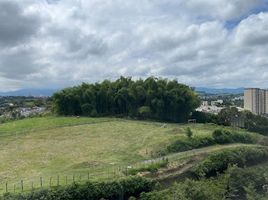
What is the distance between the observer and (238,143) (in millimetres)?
50094

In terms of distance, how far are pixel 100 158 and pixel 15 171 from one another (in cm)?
786

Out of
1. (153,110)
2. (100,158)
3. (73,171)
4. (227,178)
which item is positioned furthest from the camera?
(153,110)

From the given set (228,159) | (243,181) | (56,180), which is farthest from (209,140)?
(56,180)

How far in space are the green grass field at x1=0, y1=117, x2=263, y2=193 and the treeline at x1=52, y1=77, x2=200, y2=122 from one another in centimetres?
488

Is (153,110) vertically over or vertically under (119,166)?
over

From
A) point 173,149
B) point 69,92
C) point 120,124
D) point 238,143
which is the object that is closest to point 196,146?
point 173,149

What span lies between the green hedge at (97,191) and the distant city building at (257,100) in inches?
3166

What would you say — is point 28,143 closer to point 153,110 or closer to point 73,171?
point 73,171

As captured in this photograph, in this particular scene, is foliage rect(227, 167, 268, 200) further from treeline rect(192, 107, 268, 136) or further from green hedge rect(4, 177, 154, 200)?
treeline rect(192, 107, 268, 136)

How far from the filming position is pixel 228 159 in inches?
1598

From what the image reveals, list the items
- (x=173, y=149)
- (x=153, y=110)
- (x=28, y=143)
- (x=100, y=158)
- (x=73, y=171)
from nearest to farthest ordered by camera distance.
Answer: (x=73, y=171) → (x=100, y=158) → (x=173, y=149) → (x=28, y=143) → (x=153, y=110)

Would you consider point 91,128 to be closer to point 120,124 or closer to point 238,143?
point 120,124

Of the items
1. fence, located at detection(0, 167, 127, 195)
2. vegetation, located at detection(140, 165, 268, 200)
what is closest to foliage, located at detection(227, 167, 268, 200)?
vegetation, located at detection(140, 165, 268, 200)

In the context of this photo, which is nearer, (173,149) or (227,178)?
(227,178)
